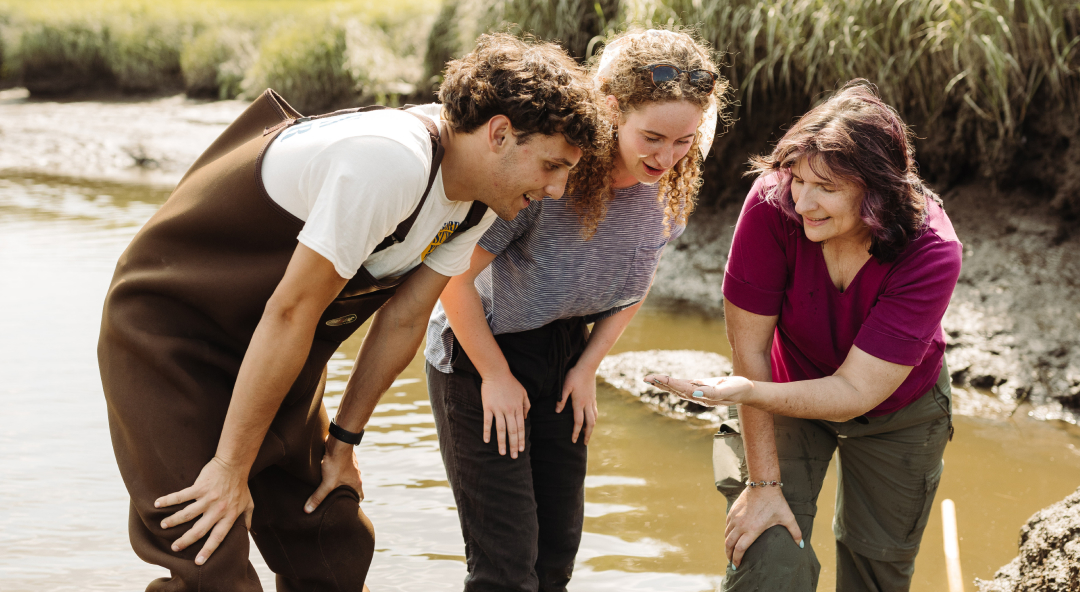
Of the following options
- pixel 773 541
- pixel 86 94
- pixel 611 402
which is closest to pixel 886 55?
pixel 611 402

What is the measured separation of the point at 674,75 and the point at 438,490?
7.22 feet

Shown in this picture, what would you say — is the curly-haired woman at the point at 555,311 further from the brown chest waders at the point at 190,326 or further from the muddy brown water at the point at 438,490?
the muddy brown water at the point at 438,490

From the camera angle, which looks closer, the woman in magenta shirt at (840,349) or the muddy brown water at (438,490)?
the woman in magenta shirt at (840,349)

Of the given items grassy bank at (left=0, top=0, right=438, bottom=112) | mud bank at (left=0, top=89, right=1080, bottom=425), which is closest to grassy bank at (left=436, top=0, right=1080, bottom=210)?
mud bank at (left=0, top=89, right=1080, bottom=425)

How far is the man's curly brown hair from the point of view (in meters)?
1.91

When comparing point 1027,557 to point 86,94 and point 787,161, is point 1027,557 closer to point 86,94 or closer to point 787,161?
point 787,161

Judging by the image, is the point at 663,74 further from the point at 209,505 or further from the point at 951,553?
the point at 951,553

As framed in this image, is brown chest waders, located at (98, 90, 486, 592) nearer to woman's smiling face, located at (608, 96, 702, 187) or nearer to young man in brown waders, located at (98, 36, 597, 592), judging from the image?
young man in brown waders, located at (98, 36, 597, 592)

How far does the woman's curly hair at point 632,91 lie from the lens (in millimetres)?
2174

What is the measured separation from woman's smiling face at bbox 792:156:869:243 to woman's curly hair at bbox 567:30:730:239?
1.03ft

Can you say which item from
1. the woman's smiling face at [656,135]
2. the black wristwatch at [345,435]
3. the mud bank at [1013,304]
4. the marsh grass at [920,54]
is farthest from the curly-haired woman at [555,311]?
the marsh grass at [920,54]

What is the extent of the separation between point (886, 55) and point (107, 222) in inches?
263

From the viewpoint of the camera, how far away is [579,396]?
8.16 feet

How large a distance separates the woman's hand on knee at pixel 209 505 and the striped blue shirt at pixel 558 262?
708mm
